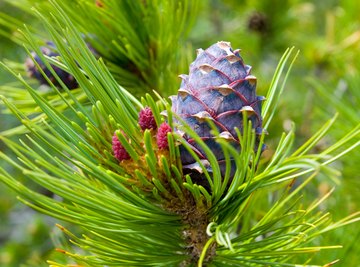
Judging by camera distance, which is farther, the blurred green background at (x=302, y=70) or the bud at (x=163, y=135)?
the blurred green background at (x=302, y=70)

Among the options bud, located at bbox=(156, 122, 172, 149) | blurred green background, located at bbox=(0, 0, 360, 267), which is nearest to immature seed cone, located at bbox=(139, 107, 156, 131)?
bud, located at bbox=(156, 122, 172, 149)

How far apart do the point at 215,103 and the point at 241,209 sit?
0.76 feet

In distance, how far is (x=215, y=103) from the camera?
0.65m

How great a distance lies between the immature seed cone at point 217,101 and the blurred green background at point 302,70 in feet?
1.33

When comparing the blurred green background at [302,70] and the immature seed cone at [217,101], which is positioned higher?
the blurred green background at [302,70]

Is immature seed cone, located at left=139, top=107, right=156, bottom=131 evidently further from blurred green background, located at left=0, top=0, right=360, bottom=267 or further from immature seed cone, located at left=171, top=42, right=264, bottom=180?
blurred green background, located at left=0, top=0, right=360, bottom=267

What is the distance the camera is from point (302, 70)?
2.21 m

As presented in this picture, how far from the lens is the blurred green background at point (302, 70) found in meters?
1.21

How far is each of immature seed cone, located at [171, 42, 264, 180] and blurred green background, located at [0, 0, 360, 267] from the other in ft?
1.33

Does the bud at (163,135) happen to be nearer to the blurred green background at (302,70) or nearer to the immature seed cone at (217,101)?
the immature seed cone at (217,101)

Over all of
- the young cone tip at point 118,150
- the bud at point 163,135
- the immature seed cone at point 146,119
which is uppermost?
the immature seed cone at point 146,119

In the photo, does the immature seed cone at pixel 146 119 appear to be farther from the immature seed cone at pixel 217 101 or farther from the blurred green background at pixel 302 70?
the blurred green background at pixel 302 70

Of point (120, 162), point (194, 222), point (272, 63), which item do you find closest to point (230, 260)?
point (194, 222)

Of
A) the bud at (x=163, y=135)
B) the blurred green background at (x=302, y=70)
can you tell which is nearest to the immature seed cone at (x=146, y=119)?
the bud at (x=163, y=135)
